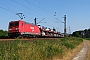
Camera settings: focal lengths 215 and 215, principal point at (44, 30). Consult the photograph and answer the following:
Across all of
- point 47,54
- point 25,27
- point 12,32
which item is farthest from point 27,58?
point 25,27

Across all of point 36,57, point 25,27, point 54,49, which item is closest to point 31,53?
point 36,57

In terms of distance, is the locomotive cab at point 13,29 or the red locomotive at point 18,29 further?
the red locomotive at point 18,29

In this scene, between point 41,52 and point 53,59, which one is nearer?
point 41,52

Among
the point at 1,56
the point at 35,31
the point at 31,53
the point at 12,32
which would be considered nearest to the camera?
the point at 1,56

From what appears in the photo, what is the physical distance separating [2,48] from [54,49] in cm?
755

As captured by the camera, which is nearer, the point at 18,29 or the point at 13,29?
the point at 18,29

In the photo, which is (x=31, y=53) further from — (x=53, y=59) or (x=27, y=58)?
(x=53, y=59)

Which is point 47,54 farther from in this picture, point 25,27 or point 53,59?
point 25,27

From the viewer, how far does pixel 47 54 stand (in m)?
15.6

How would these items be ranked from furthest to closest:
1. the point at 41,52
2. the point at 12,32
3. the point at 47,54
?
1. the point at 12,32
2. the point at 47,54
3. the point at 41,52

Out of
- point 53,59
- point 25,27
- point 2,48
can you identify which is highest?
point 25,27

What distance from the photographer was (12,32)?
126ft

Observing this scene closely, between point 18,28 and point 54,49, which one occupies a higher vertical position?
point 18,28

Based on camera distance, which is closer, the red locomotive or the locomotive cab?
the locomotive cab
